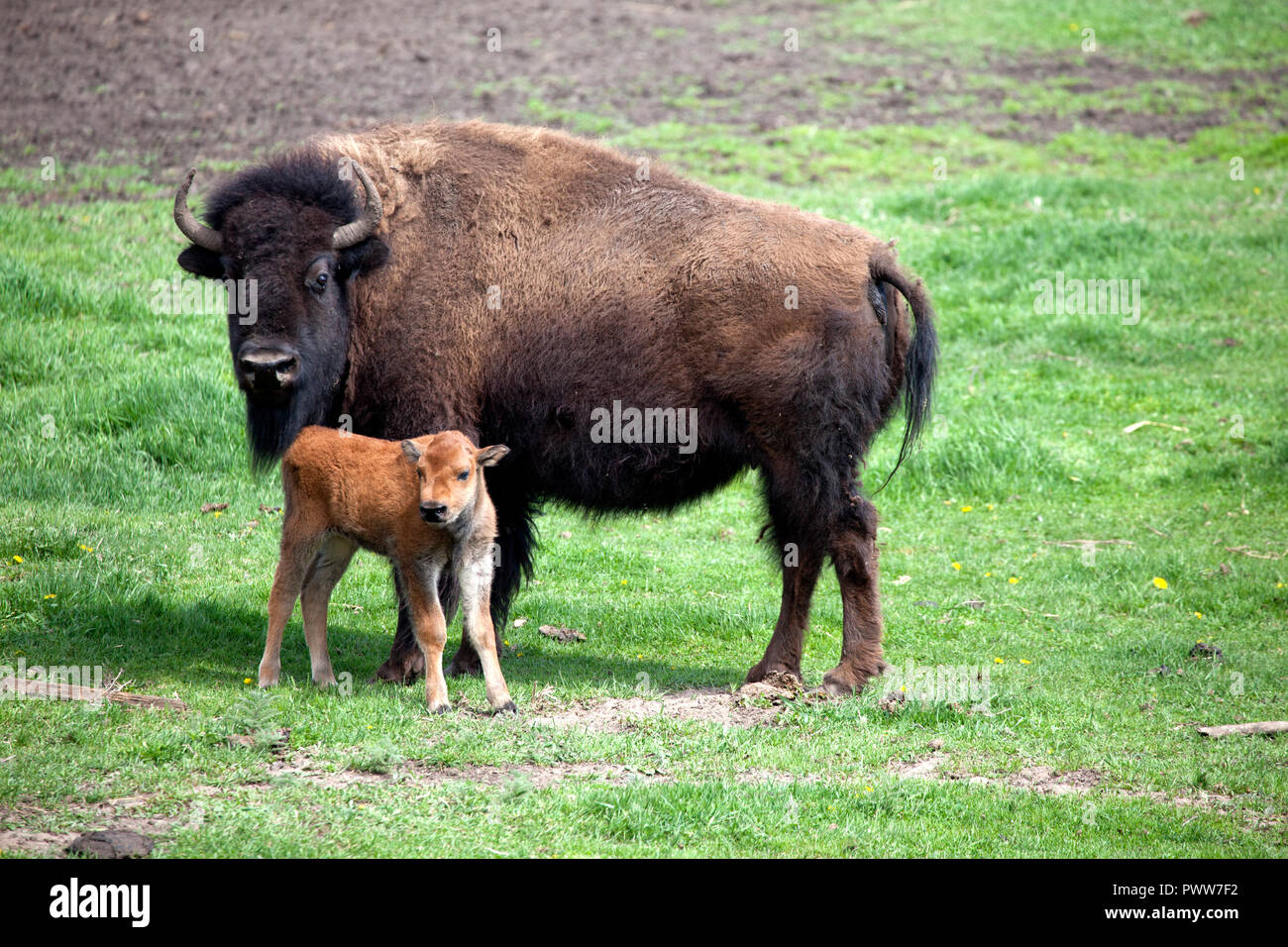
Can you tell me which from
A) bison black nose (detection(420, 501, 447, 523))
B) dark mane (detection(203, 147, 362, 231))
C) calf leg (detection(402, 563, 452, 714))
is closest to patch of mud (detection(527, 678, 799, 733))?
calf leg (detection(402, 563, 452, 714))

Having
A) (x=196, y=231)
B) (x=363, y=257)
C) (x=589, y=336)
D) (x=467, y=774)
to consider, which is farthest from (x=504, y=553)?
(x=196, y=231)

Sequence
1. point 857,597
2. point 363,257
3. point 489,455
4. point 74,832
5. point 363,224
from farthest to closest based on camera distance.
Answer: point 857,597, point 363,257, point 363,224, point 489,455, point 74,832

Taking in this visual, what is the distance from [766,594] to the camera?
381 inches

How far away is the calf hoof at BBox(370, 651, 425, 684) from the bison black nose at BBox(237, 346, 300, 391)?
5.63 ft

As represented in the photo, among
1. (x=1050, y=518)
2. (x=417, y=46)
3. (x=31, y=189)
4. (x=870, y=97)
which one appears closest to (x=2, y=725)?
(x=1050, y=518)

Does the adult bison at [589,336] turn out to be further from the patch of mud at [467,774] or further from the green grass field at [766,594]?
the patch of mud at [467,774]

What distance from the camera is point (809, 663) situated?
8.47 m

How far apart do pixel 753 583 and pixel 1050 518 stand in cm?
301

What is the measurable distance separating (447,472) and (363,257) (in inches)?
68.0

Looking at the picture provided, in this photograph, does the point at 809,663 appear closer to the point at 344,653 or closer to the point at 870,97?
the point at 344,653

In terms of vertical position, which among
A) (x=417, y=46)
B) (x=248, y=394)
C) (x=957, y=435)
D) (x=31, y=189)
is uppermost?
(x=417, y=46)

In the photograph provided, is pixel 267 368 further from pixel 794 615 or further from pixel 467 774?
pixel 794 615

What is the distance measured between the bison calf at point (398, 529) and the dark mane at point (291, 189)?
139 centimetres

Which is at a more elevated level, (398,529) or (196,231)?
(196,231)
